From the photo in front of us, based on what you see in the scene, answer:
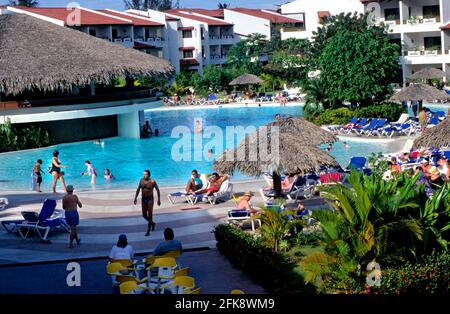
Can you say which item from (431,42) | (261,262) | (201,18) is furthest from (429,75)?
(261,262)

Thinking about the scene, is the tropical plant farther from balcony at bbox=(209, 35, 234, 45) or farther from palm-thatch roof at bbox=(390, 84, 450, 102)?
balcony at bbox=(209, 35, 234, 45)

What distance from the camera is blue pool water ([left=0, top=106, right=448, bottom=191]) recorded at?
26234 mm

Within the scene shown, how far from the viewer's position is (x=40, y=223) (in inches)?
640

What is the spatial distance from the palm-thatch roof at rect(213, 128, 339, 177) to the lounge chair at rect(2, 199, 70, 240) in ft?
12.5

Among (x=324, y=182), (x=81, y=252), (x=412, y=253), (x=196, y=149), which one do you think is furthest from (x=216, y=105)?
(x=412, y=253)

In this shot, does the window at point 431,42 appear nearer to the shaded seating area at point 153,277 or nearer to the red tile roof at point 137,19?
the red tile roof at point 137,19

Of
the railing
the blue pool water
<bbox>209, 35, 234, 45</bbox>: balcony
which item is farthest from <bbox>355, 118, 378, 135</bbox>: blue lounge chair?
<bbox>209, 35, 234, 45</bbox>: balcony

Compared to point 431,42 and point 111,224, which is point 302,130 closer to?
point 111,224

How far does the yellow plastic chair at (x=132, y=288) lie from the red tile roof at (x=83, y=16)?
5053 cm

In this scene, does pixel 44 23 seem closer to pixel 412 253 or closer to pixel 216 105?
pixel 216 105

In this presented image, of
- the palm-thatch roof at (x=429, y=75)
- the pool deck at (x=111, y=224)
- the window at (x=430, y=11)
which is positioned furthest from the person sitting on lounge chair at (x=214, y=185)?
the window at (x=430, y=11)

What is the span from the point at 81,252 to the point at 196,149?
1845cm

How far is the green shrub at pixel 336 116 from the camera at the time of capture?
3581 cm

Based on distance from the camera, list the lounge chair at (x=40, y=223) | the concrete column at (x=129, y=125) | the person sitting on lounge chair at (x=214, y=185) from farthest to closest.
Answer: the concrete column at (x=129, y=125) → the person sitting on lounge chair at (x=214, y=185) → the lounge chair at (x=40, y=223)
